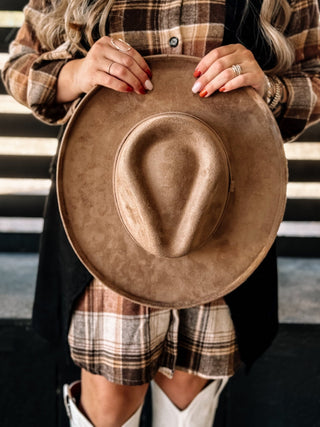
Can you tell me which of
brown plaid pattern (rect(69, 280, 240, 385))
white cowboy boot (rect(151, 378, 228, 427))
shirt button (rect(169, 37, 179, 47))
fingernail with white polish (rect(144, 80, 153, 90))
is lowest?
white cowboy boot (rect(151, 378, 228, 427))

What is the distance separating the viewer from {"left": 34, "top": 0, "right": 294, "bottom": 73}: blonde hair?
0.84 metres

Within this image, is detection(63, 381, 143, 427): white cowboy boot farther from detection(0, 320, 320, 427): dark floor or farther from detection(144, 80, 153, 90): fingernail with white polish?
detection(144, 80, 153, 90): fingernail with white polish

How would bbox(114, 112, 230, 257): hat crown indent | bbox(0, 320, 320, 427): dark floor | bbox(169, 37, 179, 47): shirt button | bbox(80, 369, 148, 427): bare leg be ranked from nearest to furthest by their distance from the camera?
1. bbox(114, 112, 230, 257): hat crown indent
2. bbox(169, 37, 179, 47): shirt button
3. bbox(80, 369, 148, 427): bare leg
4. bbox(0, 320, 320, 427): dark floor

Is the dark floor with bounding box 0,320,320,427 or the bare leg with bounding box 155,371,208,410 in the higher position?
the bare leg with bounding box 155,371,208,410

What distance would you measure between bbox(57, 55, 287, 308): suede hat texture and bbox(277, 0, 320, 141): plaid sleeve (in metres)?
0.22

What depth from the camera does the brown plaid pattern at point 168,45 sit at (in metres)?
0.83

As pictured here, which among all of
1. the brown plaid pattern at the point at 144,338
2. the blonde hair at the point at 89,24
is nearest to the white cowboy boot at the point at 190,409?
the brown plaid pattern at the point at 144,338

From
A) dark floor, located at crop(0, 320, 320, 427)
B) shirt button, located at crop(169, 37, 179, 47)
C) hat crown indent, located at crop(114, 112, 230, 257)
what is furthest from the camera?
dark floor, located at crop(0, 320, 320, 427)

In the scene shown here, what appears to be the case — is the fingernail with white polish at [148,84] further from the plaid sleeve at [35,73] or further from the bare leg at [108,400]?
the bare leg at [108,400]

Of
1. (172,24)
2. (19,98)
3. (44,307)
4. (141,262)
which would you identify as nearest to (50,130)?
(19,98)

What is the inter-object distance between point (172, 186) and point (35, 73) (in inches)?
17.2

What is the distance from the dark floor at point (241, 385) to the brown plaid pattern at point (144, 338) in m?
0.50

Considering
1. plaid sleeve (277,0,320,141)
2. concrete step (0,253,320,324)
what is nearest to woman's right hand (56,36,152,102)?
plaid sleeve (277,0,320,141)

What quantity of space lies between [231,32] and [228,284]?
0.51 m
